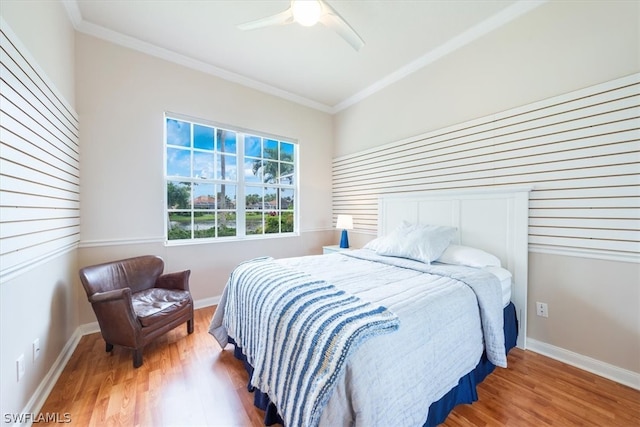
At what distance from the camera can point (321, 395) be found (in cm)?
99

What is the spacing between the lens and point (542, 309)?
216 centimetres

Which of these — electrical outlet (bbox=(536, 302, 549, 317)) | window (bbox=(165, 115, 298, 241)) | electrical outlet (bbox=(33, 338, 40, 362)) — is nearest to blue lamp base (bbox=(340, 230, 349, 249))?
window (bbox=(165, 115, 298, 241))

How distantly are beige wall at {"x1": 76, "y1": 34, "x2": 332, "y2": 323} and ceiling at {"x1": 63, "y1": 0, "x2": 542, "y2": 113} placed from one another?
196 mm

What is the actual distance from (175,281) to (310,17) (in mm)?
2682

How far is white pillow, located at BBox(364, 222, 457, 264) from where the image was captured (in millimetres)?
2359

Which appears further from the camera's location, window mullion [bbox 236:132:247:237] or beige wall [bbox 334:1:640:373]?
window mullion [bbox 236:132:247:237]

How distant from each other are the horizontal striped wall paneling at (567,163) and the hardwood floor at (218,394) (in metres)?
0.96

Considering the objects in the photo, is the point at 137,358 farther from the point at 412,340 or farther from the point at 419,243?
the point at 419,243

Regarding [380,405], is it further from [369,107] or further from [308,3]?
[369,107]

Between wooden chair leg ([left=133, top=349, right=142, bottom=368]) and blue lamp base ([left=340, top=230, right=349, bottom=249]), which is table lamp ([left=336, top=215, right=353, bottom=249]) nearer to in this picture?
blue lamp base ([left=340, top=230, right=349, bottom=249])

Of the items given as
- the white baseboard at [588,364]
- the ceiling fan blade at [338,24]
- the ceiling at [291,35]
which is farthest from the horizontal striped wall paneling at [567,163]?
the ceiling fan blade at [338,24]

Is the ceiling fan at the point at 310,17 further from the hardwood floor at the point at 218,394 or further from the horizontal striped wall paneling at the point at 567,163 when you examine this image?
the hardwood floor at the point at 218,394

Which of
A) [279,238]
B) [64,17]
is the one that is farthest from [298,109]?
[64,17]

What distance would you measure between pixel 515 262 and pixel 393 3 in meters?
2.53
